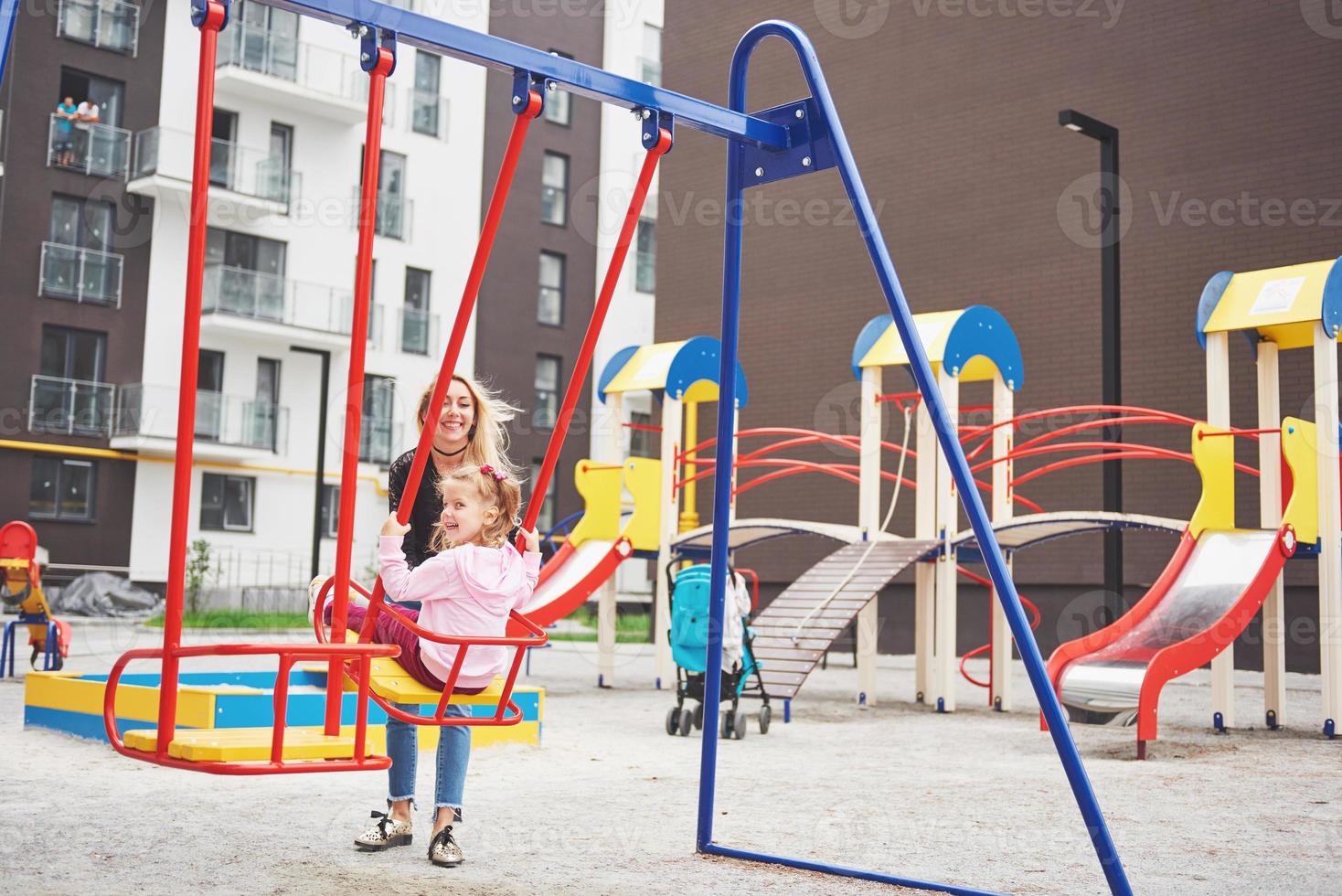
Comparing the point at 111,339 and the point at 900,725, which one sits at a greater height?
the point at 111,339

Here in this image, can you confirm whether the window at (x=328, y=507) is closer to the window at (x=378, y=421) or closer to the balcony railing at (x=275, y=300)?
the window at (x=378, y=421)

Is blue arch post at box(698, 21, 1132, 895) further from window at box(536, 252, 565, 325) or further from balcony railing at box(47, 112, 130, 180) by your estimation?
window at box(536, 252, 565, 325)

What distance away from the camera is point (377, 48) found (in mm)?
3797

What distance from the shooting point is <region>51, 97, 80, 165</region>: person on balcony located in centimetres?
2728

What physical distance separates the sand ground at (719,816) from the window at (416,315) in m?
23.1

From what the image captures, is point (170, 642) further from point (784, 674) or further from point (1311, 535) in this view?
point (1311, 535)

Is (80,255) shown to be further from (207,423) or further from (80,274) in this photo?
(207,423)

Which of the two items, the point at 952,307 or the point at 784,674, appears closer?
the point at 784,674

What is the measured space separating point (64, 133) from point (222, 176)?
321 cm

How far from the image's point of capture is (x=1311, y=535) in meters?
10.0

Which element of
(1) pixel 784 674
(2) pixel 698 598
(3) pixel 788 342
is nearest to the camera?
(2) pixel 698 598

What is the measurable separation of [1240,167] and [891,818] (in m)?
14.0

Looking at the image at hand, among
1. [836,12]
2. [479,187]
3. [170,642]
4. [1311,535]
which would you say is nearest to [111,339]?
[479,187]

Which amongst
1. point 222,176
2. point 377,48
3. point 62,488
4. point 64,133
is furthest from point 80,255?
point 377,48
